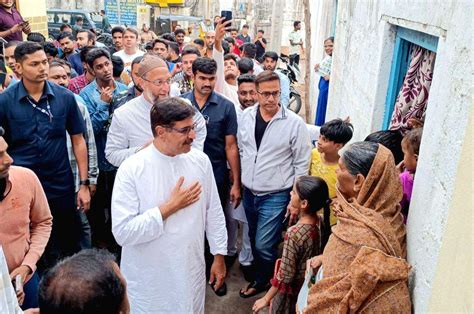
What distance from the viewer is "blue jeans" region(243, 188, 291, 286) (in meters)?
3.51

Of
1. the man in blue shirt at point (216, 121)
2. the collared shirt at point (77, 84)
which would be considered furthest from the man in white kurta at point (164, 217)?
the collared shirt at point (77, 84)

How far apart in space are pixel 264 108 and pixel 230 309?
1.69 meters

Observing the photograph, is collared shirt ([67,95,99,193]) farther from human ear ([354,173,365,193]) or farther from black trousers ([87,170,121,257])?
human ear ([354,173,365,193])

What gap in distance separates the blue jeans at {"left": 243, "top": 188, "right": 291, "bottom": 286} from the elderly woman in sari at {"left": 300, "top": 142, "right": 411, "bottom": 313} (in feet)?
4.14

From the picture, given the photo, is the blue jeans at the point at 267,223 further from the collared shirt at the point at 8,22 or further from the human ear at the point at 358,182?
the collared shirt at the point at 8,22

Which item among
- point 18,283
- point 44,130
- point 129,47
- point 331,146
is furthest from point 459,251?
point 129,47

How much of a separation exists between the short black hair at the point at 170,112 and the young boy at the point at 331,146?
1124mm

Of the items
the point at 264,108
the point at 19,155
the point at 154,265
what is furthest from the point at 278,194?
the point at 19,155

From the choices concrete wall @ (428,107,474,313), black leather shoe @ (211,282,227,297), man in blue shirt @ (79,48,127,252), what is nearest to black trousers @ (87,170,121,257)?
man in blue shirt @ (79,48,127,252)

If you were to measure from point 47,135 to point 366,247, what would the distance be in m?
2.41

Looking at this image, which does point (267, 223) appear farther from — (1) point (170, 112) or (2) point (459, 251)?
(2) point (459, 251)

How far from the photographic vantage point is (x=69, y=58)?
653cm

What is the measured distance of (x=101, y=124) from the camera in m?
4.07

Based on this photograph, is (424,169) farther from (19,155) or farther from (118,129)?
(19,155)
